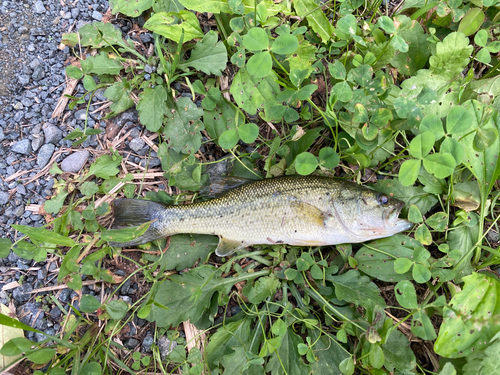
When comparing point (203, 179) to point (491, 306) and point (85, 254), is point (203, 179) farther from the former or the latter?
point (491, 306)

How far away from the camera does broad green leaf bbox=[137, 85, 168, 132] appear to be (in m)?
3.58

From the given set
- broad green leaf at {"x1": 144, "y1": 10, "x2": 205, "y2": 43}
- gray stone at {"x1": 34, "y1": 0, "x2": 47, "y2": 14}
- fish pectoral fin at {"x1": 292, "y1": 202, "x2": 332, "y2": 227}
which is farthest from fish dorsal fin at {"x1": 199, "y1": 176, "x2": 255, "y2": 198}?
gray stone at {"x1": 34, "y1": 0, "x2": 47, "y2": 14}

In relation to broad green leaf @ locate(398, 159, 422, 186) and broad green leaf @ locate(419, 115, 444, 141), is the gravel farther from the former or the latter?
broad green leaf @ locate(419, 115, 444, 141)

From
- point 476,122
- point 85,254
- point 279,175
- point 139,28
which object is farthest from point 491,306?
point 139,28

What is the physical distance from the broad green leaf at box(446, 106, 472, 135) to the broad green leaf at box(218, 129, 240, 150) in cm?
208

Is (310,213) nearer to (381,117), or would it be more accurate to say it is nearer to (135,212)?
(381,117)

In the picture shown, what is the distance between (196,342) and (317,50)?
3.44m

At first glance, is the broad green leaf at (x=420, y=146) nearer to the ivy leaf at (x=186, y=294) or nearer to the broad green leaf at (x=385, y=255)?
the broad green leaf at (x=385, y=255)

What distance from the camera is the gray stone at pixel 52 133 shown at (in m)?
3.70

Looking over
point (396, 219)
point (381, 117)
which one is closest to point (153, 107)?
point (381, 117)

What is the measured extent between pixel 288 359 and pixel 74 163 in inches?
124

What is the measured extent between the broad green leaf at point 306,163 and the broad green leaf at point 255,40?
1.10 m

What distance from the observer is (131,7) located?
3.65m

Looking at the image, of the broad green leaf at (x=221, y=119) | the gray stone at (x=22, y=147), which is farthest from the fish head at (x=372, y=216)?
the gray stone at (x=22, y=147)
